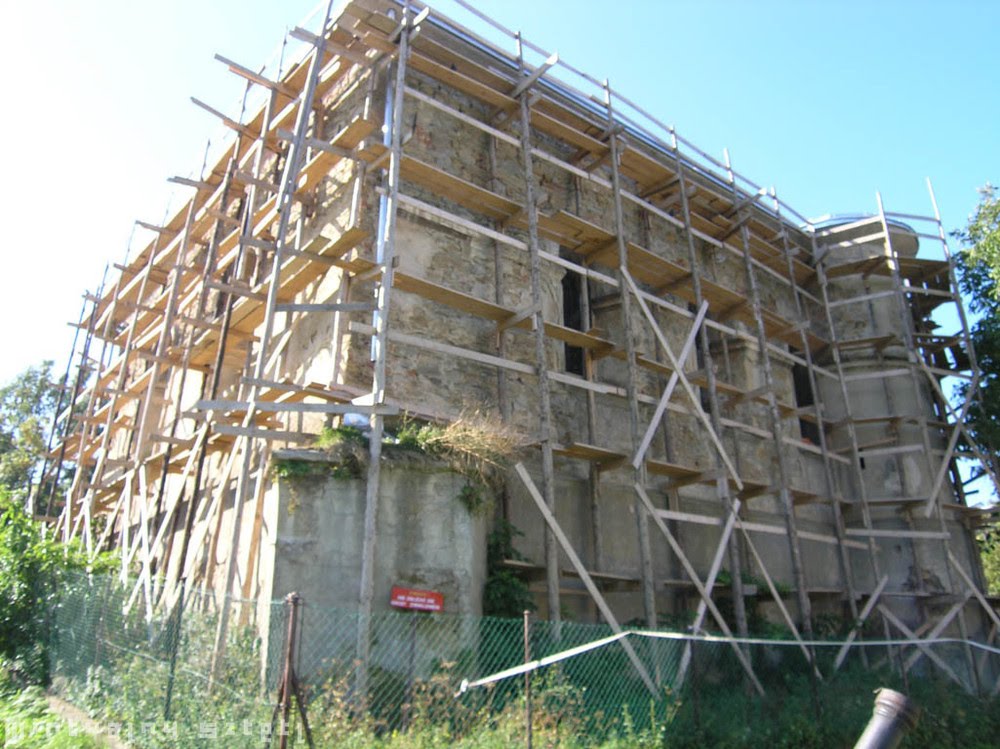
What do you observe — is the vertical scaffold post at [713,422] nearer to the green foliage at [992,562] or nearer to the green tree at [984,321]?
the green tree at [984,321]

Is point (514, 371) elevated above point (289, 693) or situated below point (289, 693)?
above

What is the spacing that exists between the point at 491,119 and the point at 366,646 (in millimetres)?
8214

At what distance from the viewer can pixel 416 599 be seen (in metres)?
8.16

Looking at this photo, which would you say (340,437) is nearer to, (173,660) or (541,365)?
(173,660)

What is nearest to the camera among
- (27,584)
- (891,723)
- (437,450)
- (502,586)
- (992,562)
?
(891,723)

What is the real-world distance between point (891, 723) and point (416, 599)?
573 cm

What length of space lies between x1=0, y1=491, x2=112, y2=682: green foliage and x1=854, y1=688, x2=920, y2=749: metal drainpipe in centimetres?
966

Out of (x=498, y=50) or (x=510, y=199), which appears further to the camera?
(x=498, y=50)

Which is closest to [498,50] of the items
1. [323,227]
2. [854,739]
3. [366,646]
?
[323,227]

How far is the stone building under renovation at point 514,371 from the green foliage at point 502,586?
171 mm

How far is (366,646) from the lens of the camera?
25.1 ft

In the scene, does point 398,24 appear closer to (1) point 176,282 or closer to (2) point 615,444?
(1) point 176,282

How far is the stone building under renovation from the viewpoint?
9.08 metres

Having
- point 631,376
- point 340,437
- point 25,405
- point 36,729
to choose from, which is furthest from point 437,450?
point 25,405
